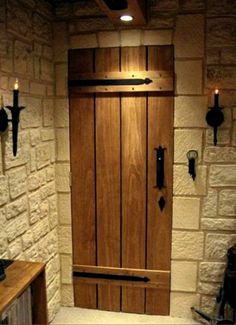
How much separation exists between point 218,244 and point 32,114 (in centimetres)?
162

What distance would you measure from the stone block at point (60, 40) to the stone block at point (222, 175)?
1.37 meters

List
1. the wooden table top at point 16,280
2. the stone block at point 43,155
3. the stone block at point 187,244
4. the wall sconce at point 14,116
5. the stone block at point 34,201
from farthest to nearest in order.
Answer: the stone block at point 187,244, the stone block at point 43,155, the stone block at point 34,201, the wall sconce at point 14,116, the wooden table top at point 16,280

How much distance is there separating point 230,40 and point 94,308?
2.26 metres

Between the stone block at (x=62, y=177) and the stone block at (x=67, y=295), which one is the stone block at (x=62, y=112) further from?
the stone block at (x=67, y=295)

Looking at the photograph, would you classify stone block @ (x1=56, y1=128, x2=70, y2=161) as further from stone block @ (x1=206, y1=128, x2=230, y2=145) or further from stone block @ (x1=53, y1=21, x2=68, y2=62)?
stone block @ (x1=206, y1=128, x2=230, y2=145)

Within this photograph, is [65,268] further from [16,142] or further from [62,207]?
[16,142]

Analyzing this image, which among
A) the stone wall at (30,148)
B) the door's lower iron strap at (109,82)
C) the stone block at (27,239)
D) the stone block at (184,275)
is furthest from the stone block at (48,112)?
the stone block at (184,275)

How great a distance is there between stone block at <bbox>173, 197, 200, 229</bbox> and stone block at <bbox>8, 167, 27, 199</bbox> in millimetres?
1097

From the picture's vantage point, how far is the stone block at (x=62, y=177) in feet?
9.33

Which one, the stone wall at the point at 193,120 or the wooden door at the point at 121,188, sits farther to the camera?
the wooden door at the point at 121,188

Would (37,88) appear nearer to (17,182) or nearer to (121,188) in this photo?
(17,182)

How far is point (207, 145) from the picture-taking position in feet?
8.63

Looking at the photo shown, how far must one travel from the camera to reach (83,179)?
9.28 feet

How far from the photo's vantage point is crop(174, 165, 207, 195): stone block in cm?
266
